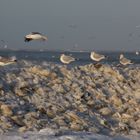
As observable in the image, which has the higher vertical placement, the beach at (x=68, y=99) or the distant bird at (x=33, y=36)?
the distant bird at (x=33, y=36)

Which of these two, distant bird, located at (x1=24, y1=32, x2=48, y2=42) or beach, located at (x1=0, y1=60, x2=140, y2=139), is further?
distant bird, located at (x1=24, y1=32, x2=48, y2=42)

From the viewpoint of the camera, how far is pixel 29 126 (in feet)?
42.3

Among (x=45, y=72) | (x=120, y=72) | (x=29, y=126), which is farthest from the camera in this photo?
(x=120, y=72)

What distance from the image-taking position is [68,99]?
1574 cm

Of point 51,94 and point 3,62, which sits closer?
point 51,94

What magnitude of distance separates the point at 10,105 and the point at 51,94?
1.97m

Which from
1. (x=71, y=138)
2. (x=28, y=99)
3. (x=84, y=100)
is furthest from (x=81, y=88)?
(x=71, y=138)

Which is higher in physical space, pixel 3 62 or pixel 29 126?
pixel 3 62

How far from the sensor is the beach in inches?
534

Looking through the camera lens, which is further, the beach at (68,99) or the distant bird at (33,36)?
the distant bird at (33,36)

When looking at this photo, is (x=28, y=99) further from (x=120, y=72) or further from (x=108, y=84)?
(x=120, y=72)

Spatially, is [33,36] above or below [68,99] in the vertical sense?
above

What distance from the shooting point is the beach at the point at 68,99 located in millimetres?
13555

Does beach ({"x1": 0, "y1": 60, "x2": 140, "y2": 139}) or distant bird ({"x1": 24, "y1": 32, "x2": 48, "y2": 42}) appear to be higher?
distant bird ({"x1": 24, "y1": 32, "x2": 48, "y2": 42})
